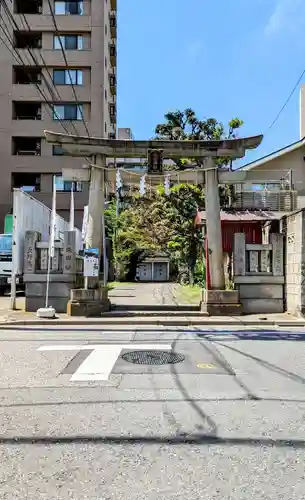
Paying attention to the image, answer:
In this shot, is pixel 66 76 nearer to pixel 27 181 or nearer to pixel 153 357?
pixel 27 181

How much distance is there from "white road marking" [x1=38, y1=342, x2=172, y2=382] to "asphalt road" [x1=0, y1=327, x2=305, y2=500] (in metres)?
0.03

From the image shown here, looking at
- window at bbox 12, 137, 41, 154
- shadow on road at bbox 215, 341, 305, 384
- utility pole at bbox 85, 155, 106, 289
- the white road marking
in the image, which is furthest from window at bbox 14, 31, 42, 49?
shadow on road at bbox 215, 341, 305, 384

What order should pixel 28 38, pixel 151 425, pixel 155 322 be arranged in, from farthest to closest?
pixel 28 38 → pixel 155 322 → pixel 151 425

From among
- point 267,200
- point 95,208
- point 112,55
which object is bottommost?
point 95,208

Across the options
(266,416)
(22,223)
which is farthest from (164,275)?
(266,416)

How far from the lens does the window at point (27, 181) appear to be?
3944 cm

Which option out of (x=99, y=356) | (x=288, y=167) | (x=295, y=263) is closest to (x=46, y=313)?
(x=99, y=356)

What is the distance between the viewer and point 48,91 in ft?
129

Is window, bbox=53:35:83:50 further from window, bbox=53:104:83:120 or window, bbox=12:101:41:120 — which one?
window, bbox=12:101:41:120

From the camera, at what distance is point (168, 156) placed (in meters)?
14.9

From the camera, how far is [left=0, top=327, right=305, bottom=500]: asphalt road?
11.3 feet

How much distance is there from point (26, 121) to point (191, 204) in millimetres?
18737

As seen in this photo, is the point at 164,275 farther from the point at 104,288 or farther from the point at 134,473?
the point at 134,473

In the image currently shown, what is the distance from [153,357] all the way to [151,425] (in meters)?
3.43
